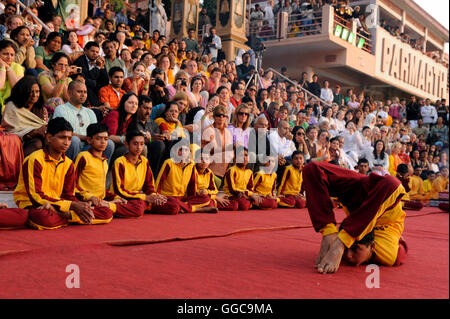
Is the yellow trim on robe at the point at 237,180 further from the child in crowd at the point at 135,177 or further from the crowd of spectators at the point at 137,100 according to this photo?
the child in crowd at the point at 135,177

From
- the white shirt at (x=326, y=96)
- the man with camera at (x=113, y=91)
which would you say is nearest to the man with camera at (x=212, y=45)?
the white shirt at (x=326, y=96)

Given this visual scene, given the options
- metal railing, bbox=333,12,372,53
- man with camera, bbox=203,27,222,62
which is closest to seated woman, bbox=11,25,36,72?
man with camera, bbox=203,27,222,62

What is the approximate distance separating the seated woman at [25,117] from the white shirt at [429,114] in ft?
40.9

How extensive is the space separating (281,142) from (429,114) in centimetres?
890

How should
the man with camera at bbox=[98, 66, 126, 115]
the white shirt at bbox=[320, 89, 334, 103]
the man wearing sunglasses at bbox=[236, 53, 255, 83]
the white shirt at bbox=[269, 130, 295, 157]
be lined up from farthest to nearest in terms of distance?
the white shirt at bbox=[320, 89, 334, 103]
the man wearing sunglasses at bbox=[236, 53, 255, 83]
the white shirt at bbox=[269, 130, 295, 157]
the man with camera at bbox=[98, 66, 126, 115]

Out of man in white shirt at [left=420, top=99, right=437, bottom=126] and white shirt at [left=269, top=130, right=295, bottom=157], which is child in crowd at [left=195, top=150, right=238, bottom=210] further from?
man in white shirt at [left=420, top=99, right=437, bottom=126]

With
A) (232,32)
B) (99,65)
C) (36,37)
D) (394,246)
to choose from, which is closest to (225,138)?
(99,65)

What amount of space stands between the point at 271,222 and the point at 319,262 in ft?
6.42

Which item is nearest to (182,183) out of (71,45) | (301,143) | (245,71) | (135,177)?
(135,177)

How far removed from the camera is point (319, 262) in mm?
2271

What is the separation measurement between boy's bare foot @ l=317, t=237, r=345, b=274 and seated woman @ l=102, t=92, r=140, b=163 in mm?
2942

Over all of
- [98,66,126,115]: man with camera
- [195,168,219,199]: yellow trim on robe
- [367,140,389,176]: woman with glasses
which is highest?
[98,66,126,115]: man with camera

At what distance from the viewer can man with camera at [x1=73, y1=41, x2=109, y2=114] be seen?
5.12m
